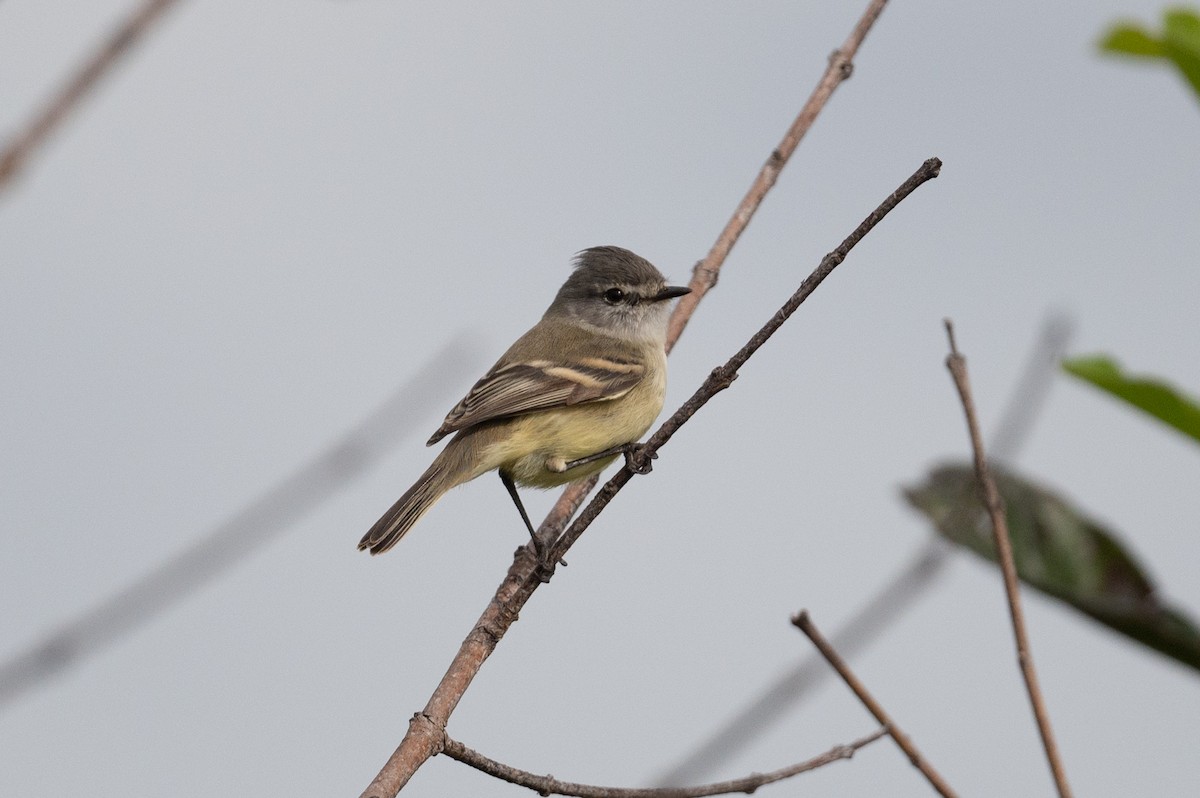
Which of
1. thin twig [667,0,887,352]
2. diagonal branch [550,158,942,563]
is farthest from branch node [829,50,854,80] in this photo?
diagonal branch [550,158,942,563]

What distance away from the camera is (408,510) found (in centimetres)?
509

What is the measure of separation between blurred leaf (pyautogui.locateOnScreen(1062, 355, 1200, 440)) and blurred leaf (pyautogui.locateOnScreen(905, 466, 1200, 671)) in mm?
321

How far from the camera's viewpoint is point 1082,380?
2.74 meters

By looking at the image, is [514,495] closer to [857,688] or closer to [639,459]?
[639,459]

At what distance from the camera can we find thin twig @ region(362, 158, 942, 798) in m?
2.67

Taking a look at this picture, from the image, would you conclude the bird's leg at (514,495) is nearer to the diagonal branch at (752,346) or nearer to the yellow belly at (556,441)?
the yellow belly at (556,441)

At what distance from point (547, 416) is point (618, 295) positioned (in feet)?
4.98

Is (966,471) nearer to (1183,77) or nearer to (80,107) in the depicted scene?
(1183,77)

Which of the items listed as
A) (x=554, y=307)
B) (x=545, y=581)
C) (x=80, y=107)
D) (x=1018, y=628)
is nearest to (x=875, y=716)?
(x=1018, y=628)

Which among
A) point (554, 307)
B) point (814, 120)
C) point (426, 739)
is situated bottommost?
point (426, 739)

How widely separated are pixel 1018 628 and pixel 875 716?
0.84 feet

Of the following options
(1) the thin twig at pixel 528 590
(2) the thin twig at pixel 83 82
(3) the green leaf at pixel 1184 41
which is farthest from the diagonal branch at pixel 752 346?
(2) the thin twig at pixel 83 82

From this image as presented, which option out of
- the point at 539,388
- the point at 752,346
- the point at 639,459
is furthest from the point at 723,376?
the point at 539,388

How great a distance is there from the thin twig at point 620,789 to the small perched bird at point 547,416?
7.02 feet
